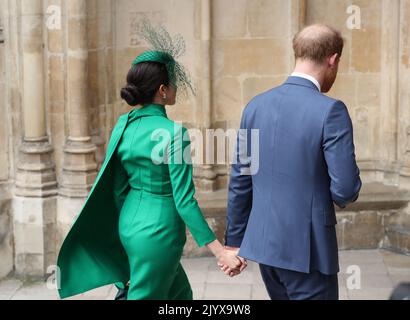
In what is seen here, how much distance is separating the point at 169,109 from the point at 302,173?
3668 mm

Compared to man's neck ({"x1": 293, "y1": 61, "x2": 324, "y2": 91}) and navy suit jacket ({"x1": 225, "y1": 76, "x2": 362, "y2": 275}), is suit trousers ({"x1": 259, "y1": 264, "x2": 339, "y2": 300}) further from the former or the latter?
man's neck ({"x1": 293, "y1": 61, "x2": 324, "y2": 91})

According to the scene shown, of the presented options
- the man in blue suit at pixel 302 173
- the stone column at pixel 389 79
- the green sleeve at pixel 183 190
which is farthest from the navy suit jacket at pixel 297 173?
the stone column at pixel 389 79

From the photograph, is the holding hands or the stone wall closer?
the holding hands

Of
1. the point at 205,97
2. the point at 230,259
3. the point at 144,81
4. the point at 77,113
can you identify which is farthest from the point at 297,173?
the point at 205,97

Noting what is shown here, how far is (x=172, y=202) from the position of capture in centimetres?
421

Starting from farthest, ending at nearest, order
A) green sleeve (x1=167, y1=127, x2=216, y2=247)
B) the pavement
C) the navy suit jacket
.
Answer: the pavement, green sleeve (x1=167, y1=127, x2=216, y2=247), the navy suit jacket

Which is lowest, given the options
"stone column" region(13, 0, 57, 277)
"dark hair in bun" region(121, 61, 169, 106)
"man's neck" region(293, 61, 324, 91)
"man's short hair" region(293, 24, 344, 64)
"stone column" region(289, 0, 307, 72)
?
"stone column" region(13, 0, 57, 277)

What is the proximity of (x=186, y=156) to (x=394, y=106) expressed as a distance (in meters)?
3.52

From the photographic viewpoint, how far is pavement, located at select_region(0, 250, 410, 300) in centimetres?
621

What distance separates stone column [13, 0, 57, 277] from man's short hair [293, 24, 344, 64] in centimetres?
319

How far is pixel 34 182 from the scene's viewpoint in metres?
6.66

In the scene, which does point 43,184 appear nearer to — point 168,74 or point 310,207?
point 168,74

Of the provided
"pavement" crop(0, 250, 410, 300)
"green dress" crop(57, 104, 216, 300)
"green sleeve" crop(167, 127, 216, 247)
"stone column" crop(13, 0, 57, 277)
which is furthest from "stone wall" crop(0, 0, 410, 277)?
"green sleeve" crop(167, 127, 216, 247)

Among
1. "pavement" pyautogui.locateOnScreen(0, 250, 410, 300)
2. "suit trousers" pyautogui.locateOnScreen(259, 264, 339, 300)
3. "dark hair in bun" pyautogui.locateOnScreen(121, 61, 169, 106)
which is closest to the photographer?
"suit trousers" pyautogui.locateOnScreen(259, 264, 339, 300)
